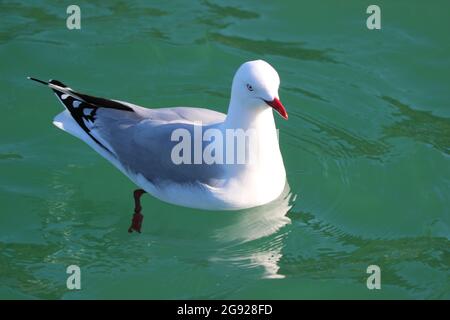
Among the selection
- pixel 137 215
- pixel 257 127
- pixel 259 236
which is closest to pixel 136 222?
pixel 137 215

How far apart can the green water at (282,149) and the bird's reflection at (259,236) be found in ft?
0.04

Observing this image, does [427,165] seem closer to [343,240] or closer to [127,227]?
[343,240]

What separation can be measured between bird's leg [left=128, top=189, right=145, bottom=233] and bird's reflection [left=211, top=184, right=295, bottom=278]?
563 millimetres

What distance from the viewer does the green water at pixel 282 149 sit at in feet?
21.8

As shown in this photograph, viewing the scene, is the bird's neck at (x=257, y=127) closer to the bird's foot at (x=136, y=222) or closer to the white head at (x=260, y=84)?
the white head at (x=260, y=84)

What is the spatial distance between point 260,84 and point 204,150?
73cm

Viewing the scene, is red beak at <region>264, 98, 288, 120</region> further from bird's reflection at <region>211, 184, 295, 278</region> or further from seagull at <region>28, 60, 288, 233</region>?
bird's reflection at <region>211, 184, 295, 278</region>

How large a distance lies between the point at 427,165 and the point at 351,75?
135cm

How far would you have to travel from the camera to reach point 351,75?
343 inches

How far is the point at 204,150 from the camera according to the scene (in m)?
6.92

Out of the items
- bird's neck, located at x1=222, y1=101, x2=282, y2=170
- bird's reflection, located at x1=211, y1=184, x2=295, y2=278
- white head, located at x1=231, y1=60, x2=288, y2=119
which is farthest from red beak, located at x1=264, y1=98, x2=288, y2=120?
bird's reflection, located at x1=211, y1=184, x2=295, y2=278

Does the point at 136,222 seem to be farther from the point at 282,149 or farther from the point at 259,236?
the point at 282,149

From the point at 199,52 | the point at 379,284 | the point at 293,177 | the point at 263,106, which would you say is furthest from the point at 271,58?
the point at 379,284

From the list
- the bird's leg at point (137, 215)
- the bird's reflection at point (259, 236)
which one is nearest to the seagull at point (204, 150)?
the bird's leg at point (137, 215)
